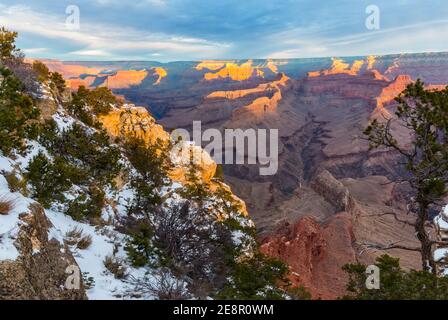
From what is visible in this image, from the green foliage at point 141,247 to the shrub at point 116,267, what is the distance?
650 mm

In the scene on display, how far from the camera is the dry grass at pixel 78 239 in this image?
11.8 meters

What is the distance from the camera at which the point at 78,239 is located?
12.2 meters

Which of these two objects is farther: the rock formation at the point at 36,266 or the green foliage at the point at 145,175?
the green foliage at the point at 145,175

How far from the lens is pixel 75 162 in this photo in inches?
790

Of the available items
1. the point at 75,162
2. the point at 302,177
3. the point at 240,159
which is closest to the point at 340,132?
the point at 302,177

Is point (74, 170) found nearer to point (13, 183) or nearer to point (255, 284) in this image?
point (13, 183)

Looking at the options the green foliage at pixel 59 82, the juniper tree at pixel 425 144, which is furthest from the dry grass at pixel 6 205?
the green foliage at pixel 59 82

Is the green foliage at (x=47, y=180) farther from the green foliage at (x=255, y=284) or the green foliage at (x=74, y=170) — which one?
the green foliage at (x=255, y=284)

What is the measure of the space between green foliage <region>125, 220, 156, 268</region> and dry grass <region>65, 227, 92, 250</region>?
139 cm

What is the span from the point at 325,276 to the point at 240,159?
406 feet

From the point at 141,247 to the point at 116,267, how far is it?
2008 millimetres

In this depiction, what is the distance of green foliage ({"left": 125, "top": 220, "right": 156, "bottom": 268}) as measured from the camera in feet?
41.0

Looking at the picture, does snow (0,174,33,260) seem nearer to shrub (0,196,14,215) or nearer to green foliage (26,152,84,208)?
shrub (0,196,14,215)

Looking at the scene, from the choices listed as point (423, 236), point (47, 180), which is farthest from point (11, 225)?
point (423, 236)
